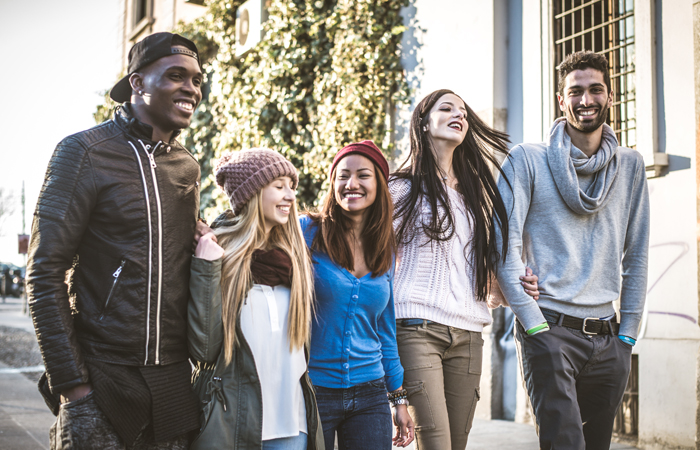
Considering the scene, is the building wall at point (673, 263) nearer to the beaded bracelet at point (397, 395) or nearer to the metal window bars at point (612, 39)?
the metal window bars at point (612, 39)

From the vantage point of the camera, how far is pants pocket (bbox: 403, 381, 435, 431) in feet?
9.62

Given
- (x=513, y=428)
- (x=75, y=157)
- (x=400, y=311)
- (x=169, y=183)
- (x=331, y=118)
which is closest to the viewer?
(x=75, y=157)

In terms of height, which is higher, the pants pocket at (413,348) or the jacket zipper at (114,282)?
the jacket zipper at (114,282)

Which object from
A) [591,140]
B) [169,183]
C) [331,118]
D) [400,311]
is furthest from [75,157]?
[331,118]

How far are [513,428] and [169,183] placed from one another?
460cm

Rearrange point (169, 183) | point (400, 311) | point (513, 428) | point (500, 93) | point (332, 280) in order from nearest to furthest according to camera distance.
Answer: point (169, 183) → point (332, 280) → point (400, 311) → point (513, 428) → point (500, 93)

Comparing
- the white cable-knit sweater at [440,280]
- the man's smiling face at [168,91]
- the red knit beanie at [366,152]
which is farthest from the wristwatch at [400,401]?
the man's smiling face at [168,91]

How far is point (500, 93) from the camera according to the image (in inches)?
260

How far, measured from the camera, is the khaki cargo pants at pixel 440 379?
116 inches

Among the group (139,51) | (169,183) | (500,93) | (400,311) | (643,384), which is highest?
(500,93)

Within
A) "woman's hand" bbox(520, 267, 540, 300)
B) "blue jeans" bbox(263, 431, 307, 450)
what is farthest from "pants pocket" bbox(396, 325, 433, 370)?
"blue jeans" bbox(263, 431, 307, 450)

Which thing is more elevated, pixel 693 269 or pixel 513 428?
pixel 693 269

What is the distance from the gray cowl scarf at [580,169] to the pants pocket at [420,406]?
112 cm

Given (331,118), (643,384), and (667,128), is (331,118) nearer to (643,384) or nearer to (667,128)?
(667,128)
